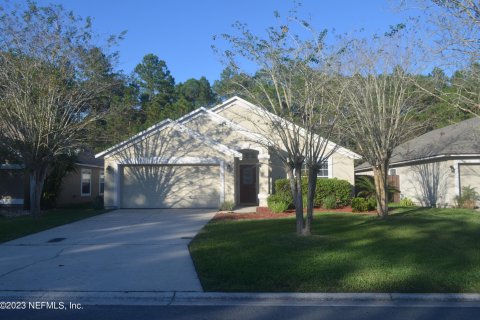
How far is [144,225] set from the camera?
15.8 meters

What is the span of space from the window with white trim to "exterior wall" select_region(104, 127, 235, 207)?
8085 millimetres

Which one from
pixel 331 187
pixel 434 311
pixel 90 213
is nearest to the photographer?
pixel 434 311

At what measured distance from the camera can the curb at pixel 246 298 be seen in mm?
7125

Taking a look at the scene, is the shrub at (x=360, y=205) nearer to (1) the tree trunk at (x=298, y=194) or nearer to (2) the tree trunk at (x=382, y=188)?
(2) the tree trunk at (x=382, y=188)

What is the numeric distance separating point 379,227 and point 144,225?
7697mm

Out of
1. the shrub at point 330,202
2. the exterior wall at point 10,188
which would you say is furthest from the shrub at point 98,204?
the shrub at point 330,202

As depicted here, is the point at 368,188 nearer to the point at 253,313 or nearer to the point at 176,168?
the point at 176,168

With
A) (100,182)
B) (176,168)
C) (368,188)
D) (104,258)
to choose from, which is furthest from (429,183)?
(100,182)

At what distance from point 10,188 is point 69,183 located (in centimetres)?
360

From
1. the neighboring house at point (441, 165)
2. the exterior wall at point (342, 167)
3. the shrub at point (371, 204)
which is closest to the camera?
the shrub at point (371, 204)

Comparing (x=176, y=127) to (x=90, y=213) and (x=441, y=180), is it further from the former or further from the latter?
(x=441, y=180)

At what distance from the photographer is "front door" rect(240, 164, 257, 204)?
941 inches

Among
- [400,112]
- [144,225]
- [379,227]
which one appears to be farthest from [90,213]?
[400,112]

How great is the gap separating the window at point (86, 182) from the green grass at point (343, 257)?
16089 mm
